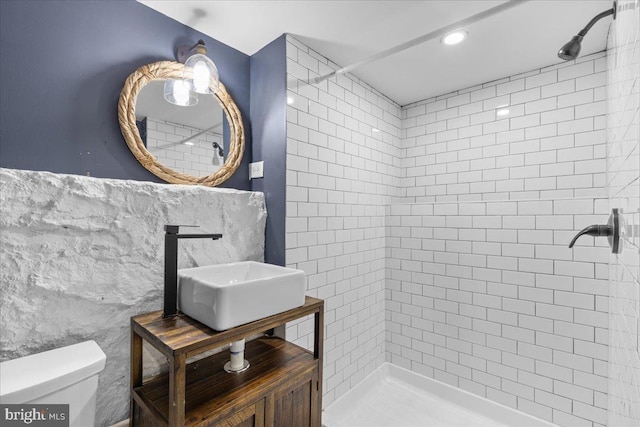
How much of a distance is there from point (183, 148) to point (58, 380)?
110 centimetres

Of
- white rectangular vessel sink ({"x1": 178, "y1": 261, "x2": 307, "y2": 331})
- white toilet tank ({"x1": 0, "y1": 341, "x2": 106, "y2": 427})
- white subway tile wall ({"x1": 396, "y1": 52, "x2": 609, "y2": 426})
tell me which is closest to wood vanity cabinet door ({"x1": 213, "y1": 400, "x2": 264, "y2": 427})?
white rectangular vessel sink ({"x1": 178, "y1": 261, "x2": 307, "y2": 331})

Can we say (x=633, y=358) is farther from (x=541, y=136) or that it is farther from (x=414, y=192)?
(x=414, y=192)

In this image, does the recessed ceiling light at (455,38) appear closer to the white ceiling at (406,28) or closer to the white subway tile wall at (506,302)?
the white ceiling at (406,28)

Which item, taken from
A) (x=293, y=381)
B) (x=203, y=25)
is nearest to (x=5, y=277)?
(x=293, y=381)

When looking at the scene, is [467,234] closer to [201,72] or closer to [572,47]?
[572,47]

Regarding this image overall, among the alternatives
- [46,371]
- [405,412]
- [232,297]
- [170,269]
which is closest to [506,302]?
[405,412]

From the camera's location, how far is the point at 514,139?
85.4 inches

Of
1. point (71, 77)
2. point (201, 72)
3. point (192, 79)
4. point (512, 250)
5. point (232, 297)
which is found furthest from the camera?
point (512, 250)

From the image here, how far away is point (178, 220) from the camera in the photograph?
1427 mm

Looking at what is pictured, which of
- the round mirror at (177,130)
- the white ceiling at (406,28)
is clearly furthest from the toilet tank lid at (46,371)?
the white ceiling at (406,28)

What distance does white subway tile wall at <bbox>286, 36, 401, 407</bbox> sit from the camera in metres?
1.78

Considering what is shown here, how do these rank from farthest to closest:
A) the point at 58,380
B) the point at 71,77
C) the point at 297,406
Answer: the point at 297,406, the point at 71,77, the point at 58,380

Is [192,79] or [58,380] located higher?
[192,79]

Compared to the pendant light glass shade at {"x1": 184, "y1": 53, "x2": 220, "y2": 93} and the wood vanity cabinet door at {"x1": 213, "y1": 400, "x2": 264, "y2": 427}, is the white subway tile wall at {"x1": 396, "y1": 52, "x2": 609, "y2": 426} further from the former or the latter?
the pendant light glass shade at {"x1": 184, "y1": 53, "x2": 220, "y2": 93}
